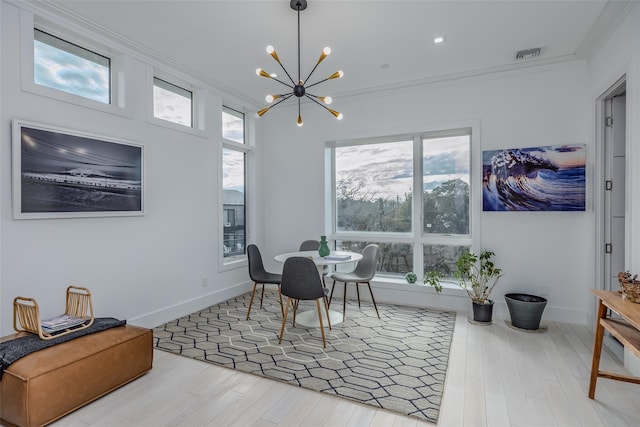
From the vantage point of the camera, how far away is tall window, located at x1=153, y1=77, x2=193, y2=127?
12.2ft

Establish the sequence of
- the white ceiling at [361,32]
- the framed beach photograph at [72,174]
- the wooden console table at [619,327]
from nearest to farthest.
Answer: the wooden console table at [619,327] < the framed beach photograph at [72,174] < the white ceiling at [361,32]

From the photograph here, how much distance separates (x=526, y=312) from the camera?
3.30 metres

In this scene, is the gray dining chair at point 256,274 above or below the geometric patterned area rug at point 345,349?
above

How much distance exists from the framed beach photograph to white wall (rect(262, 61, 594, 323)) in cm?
275

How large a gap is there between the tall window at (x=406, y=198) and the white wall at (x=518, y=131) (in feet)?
0.85

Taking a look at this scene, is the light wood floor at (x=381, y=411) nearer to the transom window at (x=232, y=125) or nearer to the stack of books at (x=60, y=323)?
the stack of books at (x=60, y=323)

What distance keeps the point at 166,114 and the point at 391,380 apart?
3.73 metres

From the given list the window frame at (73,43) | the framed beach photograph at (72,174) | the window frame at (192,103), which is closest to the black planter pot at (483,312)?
the framed beach photograph at (72,174)

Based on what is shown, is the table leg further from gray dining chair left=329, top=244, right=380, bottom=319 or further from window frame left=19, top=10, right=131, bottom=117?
window frame left=19, top=10, right=131, bottom=117

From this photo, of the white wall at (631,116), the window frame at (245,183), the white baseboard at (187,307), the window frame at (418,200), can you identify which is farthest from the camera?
the window frame at (245,183)

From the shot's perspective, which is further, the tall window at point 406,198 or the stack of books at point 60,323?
the tall window at point 406,198

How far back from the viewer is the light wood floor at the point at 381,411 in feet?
6.38

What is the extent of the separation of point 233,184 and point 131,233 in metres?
1.81

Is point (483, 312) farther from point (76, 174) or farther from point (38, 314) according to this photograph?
point (76, 174)
